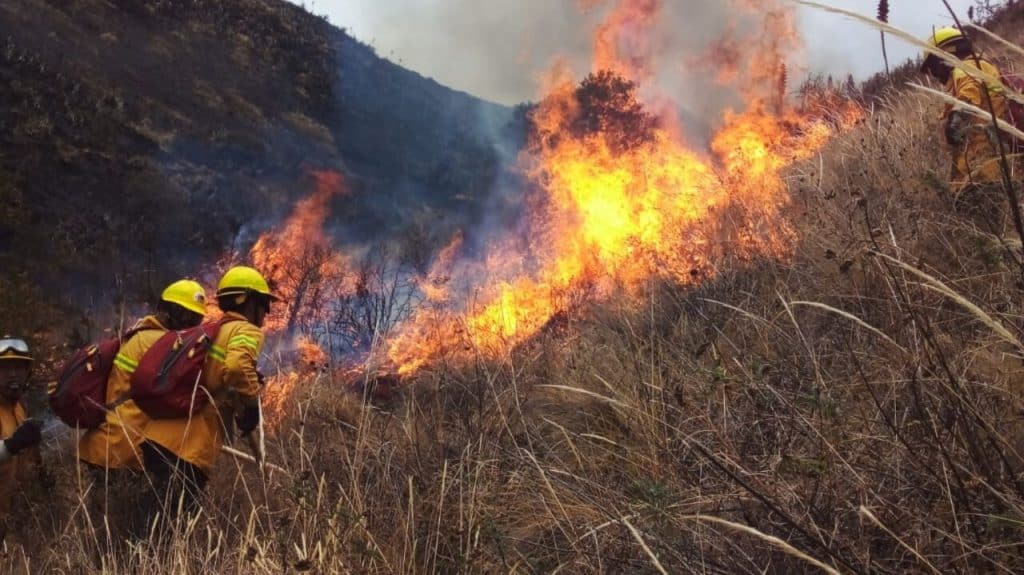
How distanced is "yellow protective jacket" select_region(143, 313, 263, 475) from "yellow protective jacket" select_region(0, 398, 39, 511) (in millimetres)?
1140

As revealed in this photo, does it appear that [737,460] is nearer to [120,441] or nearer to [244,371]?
[244,371]

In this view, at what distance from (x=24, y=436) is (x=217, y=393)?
940mm

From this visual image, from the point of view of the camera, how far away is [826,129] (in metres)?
7.51

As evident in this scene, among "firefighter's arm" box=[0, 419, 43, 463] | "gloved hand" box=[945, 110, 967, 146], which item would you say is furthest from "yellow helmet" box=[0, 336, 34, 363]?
"gloved hand" box=[945, 110, 967, 146]

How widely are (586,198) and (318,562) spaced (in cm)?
1259

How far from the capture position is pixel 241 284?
12.0 ft

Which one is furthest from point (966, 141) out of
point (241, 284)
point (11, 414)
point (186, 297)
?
point (11, 414)

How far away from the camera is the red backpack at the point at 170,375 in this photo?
9.70 ft

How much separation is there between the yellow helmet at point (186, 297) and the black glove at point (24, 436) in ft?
2.82

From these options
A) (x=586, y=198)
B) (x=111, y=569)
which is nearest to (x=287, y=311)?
(x=586, y=198)

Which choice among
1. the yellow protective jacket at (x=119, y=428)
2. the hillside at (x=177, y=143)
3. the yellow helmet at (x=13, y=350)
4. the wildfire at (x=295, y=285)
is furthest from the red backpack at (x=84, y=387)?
the hillside at (x=177, y=143)

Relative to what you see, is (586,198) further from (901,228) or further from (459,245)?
(901,228)

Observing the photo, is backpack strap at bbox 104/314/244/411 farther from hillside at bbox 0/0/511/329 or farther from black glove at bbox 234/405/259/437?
hillside at bbox 0/0/511/329

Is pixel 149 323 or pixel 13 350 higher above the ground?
pixel 149 323
